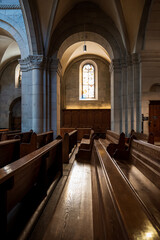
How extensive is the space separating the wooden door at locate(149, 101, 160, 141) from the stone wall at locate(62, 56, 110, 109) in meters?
6.27

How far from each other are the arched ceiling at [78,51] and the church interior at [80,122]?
196mm

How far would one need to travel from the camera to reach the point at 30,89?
25.5 feet

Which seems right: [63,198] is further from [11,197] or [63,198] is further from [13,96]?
[13,96]

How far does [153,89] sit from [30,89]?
631cm

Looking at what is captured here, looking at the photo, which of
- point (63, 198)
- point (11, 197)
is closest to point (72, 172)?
point (63, 198)

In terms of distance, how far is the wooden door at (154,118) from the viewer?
7.62 meters

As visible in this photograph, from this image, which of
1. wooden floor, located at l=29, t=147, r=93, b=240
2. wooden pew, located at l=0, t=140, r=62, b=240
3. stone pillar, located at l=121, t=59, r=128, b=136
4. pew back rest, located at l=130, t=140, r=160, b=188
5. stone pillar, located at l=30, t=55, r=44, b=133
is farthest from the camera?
stone pillar, located at l=121, t=59, r=128, b=136

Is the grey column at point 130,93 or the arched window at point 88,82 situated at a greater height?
the arched window at point 88,82

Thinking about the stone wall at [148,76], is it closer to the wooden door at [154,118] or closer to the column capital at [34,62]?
the wooden door at [154,118]

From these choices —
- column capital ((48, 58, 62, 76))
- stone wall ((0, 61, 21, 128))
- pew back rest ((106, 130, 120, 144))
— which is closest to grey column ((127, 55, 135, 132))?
pew back rest ((106, 130, 120, 144))

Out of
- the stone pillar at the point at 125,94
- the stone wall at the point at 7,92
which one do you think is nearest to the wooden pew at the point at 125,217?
the stone pillar at the point at 125,94

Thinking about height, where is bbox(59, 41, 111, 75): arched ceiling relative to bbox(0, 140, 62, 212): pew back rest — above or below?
above

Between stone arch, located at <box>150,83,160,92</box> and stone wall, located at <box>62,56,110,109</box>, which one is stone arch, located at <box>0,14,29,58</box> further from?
stone arch, located at <box>150,83,160,92</box>

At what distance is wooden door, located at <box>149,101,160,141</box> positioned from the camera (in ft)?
25.0
